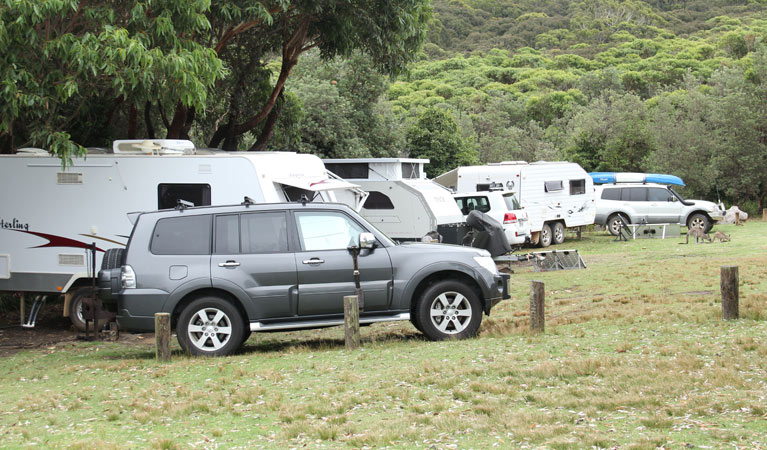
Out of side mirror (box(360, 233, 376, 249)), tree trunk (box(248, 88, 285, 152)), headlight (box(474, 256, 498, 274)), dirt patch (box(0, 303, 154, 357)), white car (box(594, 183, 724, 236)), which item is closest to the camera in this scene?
side mirror (box(360, 233, 376, 249))

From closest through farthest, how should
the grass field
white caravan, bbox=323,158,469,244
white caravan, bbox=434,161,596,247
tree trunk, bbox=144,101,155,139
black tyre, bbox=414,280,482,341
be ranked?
the grass field < black tyre, bbox=414,280,482,341 < tree trunk, bbox=144,101,155,139 < white caravan, bbox=323,158,469,244 < white caravan, bbox=434,161,596,247

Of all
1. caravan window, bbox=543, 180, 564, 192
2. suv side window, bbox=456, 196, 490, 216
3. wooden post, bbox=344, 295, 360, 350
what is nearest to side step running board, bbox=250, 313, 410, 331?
wooden post, bbox=344, 295, 360, 350

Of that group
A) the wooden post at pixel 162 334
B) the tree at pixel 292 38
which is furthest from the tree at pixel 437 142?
the wooden post at pixel 162 334

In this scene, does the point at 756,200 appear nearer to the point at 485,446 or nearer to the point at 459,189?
the point at 459,189

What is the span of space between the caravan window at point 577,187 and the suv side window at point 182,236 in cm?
1911

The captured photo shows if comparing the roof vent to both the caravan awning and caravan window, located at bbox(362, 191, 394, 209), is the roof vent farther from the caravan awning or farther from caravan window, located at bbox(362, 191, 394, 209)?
caravan window, located at bbox(362, 191, 394, 209)

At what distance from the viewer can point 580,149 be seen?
4516cm

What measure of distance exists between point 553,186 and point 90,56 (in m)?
18.6

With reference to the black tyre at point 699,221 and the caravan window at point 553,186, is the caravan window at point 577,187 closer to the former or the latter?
the caravan window at point 553,186

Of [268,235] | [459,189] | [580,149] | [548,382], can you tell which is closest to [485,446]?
[548,382]

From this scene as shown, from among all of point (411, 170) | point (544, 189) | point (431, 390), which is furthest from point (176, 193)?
point (544, 189)

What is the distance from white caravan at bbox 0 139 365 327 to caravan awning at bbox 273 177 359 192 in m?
0.03

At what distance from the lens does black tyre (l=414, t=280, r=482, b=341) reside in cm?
973

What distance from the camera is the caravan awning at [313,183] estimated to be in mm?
12664
